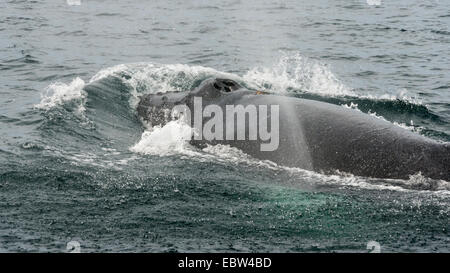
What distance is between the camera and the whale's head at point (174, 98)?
14281mm

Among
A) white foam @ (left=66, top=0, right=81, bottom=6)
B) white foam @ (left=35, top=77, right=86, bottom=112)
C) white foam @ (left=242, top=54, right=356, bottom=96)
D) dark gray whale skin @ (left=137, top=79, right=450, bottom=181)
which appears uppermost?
white foam @ (left=66, top=0, right=81, bottom=6)

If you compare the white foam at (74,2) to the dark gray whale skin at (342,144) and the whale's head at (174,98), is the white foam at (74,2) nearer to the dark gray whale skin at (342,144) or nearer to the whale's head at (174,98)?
the whale's head at (174,98)

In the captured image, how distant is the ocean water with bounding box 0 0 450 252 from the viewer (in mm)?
9422

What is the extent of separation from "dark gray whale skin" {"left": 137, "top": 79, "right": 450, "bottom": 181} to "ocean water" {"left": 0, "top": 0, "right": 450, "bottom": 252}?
0.70ft

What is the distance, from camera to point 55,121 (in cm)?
1541

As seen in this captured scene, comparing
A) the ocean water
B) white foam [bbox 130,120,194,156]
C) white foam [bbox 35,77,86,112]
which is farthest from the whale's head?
white foam [bbox 35,77,86,112]

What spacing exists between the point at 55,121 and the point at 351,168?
739 centimetres

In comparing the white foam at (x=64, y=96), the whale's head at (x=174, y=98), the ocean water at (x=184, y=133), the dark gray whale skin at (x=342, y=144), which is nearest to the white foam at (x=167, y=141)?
the ocean water at (x=184, y=133)

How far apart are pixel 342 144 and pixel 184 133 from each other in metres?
3.93

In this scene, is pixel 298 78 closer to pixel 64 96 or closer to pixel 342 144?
pixel 64 96

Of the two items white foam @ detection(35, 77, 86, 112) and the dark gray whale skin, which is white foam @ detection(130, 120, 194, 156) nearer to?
the dark gray whale skin

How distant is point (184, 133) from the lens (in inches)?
554

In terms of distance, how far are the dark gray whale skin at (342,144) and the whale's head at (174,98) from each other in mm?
455
